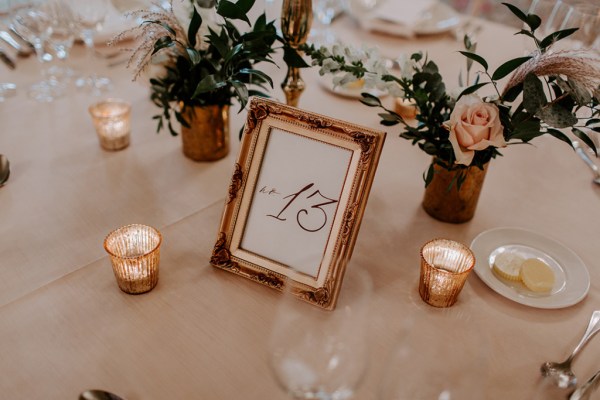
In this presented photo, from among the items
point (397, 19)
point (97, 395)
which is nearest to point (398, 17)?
point (397, 19)

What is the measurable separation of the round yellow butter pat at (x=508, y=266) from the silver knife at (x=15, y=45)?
1429mm

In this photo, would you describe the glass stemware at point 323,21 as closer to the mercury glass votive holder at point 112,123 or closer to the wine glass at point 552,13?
the wine glass at point 552,13

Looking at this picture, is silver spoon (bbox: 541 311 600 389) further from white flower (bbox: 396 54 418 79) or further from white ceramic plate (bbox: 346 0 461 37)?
white ceramic plate (bbox: 346 0 461 37)

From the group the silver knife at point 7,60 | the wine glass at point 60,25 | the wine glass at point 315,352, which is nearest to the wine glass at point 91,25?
the wine glass at point 60,25

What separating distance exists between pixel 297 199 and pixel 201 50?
15.6 inches

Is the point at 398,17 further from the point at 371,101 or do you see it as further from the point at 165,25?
the point at 165,25

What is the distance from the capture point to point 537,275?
89cm

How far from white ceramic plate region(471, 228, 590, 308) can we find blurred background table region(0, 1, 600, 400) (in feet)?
0.07

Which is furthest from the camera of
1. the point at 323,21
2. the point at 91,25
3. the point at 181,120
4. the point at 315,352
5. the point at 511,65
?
the point at 323,21

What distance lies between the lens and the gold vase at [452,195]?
100cm

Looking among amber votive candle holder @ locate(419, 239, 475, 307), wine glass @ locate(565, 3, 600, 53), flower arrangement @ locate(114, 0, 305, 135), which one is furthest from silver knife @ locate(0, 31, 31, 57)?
wine glass @ locate(565, 3, 600, 53)

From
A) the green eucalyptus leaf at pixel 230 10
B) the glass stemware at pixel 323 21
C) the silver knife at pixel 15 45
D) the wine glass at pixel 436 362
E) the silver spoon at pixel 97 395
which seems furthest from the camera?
the glass stemware at pixel 323 21

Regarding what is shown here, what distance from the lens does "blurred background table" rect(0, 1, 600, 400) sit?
732 millimetres

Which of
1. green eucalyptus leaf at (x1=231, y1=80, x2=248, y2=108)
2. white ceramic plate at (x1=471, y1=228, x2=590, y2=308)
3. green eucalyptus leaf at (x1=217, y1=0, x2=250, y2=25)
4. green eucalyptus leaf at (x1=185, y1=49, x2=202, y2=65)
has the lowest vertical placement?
white ceramic plate at (x1=471, y1=228, x2=590, y2=308)
